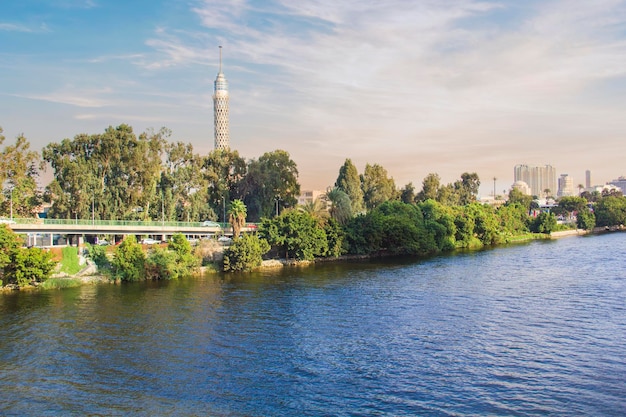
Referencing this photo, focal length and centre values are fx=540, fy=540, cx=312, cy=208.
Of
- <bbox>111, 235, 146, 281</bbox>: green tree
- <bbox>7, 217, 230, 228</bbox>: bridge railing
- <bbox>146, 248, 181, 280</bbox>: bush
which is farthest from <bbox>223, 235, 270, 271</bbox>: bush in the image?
<bbox>7, 217, 230, 228</bbox>: bridge railing

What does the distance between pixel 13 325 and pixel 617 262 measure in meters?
69.3

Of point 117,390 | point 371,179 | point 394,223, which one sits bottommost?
point 117,390

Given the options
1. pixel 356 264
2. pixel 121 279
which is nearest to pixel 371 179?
pixel 356 264

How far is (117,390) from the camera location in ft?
89.4

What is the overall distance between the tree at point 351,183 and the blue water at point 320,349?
65.3 metres

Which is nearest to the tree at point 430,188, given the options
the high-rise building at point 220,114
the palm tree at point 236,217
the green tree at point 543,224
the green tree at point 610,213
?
the green tree at point 543,224

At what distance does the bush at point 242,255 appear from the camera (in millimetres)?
68562

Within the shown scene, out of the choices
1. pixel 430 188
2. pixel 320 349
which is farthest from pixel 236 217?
pixel 430 188

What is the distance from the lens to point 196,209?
93500 mm

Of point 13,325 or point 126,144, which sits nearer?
point 13,325

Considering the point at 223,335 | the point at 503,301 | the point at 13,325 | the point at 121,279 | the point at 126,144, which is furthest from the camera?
the point at 126,144

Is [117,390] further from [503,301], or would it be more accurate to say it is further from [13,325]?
[503,301]

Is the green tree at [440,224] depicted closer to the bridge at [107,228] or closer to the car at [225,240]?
the bridge at [107,228]

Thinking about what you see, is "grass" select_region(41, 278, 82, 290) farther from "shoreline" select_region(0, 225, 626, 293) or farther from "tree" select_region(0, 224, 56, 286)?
"tree" select_region(0, 224, 56, 286)
